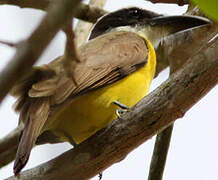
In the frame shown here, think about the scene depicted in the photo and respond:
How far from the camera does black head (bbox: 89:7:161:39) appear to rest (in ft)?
13.8

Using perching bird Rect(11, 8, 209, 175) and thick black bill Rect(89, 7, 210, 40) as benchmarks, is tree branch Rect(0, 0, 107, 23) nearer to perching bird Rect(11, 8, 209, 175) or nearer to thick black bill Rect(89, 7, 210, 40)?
thick black bill Rect(89, 7, 210, 40)

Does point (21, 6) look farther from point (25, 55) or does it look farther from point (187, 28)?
point (25, 55)

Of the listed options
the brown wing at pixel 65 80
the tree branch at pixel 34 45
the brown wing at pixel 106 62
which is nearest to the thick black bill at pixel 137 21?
the brown wing at pixel 106 62

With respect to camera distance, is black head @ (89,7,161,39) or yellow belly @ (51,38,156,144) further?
black head @ (89,7,161,39)

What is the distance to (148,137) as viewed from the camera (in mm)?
2576

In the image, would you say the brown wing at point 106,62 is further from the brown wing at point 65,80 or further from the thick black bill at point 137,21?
the thick black bill at point 137,21

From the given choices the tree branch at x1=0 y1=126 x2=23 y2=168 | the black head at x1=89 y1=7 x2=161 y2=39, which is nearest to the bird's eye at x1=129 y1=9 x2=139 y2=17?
the black head at x1=89 y1=7 x2=161 y2=39

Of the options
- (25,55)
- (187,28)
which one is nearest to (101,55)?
(187,28)

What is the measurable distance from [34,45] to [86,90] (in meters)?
1.88

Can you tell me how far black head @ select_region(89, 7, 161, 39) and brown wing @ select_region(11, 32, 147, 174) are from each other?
743 millimetres

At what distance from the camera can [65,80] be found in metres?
2.44

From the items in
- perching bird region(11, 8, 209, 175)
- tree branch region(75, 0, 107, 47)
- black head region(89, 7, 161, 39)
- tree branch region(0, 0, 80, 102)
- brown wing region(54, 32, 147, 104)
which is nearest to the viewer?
tree branch region(0, 0, 80, 102)

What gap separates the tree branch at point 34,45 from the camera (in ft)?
2.53

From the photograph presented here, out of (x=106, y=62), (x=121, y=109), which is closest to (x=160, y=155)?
(x=121, y=109)
